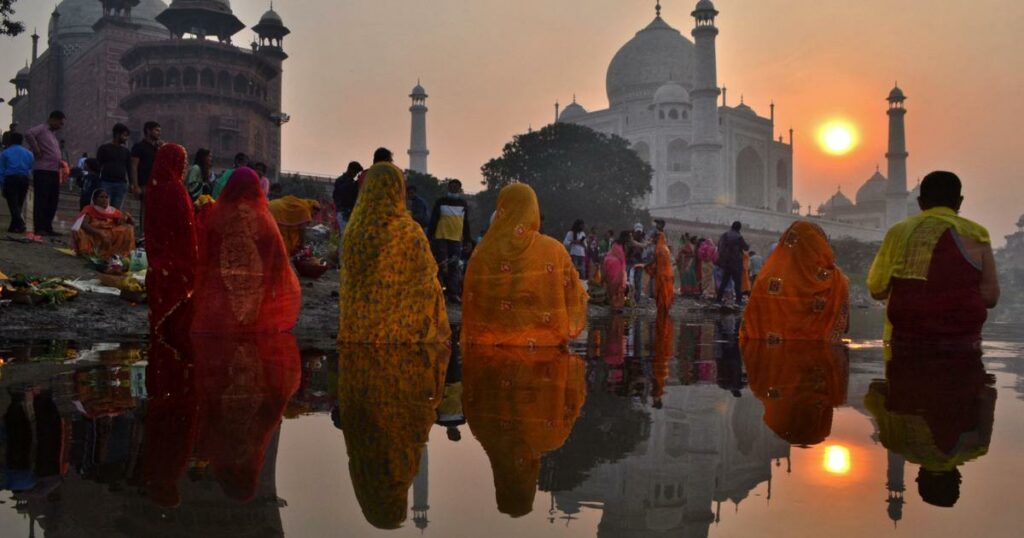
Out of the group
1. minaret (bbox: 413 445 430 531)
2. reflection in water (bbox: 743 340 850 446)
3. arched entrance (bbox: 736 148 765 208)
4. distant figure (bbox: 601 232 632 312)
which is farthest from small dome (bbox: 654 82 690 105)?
minaret (bbox: 413 445 430 531)

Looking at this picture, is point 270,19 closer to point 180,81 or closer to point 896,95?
point 180,81

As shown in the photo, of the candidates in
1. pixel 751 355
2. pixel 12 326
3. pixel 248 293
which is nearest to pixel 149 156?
pixel 12 326

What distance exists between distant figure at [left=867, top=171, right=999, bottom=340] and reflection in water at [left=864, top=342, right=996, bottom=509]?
0.80 feet

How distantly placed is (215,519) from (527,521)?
0.60 m

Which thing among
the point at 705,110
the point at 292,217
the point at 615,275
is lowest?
the point at 615,275

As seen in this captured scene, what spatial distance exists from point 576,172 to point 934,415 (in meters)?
31.2

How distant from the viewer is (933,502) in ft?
6.11

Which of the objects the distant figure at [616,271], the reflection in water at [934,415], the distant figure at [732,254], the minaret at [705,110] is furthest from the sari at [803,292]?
the minaret at [705,110]

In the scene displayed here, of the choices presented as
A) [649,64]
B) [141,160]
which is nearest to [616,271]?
[141,160]

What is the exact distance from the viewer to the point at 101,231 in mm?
8430

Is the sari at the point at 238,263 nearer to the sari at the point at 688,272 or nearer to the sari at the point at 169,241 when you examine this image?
the sari at the point at 169,241

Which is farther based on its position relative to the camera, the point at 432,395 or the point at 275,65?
the point at 275,65

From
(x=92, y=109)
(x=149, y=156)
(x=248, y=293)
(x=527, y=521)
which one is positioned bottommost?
(x=527, y=521)

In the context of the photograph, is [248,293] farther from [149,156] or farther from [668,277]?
[668,277]
